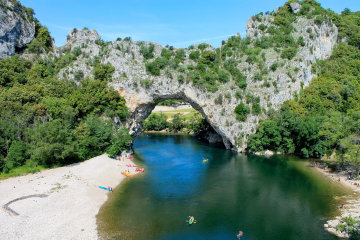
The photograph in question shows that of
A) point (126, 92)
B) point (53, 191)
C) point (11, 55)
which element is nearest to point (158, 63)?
point (126, 92)

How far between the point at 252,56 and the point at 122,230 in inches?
2365

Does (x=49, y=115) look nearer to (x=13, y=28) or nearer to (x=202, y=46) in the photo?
(x=13, y=28)

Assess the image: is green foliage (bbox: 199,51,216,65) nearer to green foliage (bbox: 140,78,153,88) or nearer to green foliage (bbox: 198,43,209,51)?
green foliage (bbox: 198,43,209,51)

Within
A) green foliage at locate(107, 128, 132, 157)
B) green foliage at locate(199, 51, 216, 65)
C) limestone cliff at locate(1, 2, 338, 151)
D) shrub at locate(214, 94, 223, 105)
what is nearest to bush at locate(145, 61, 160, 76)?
limestone cliff at locate(1, 2, 338, 151)

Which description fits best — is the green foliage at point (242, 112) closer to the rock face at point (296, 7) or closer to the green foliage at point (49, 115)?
the green foliage at point (49, 115)

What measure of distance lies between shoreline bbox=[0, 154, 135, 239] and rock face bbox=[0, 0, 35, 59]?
39.3 metres

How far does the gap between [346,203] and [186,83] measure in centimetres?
4318

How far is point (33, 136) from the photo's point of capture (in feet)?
144

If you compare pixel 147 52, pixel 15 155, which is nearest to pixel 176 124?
pixel 147 52

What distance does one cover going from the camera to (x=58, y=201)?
32.3 metres

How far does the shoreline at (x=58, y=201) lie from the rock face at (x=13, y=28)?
39.3 m

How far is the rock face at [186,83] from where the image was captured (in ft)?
208

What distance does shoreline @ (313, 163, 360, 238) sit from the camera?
27.0 metres

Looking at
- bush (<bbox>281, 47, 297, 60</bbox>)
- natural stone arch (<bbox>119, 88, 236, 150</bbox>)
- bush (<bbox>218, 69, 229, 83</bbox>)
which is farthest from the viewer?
bush (<bbox>281, 47, 297, 60</bbox>)
